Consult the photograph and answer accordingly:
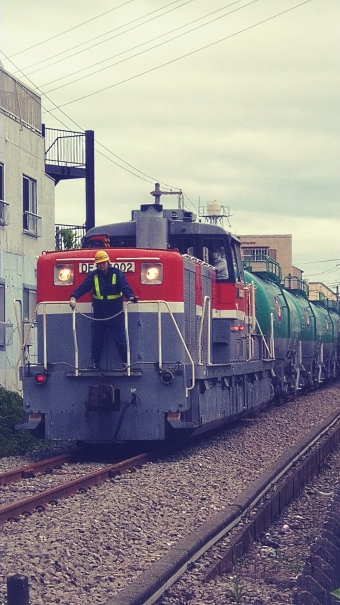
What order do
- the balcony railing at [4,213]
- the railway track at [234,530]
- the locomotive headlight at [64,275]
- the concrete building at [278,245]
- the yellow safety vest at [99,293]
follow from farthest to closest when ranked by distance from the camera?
the concrete building at [278,245]
the balcony railing at [4,213]
the locomotive headlight at [64,275]
the yellow safety vest at [99,293]
the railway track at [234,530]

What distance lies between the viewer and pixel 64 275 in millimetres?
12453

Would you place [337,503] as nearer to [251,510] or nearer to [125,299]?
[251,510]

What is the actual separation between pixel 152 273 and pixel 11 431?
13.5ft

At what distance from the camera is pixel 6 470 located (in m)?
11.7

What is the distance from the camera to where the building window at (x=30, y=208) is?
2288 centimetres

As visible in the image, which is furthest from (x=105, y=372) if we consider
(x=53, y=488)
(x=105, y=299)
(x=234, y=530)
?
(x=234, y=530)

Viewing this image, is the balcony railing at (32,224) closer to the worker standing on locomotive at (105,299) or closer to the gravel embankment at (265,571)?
the worker standing on locomotive at (105,299)

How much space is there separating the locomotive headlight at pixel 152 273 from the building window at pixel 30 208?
1085cm

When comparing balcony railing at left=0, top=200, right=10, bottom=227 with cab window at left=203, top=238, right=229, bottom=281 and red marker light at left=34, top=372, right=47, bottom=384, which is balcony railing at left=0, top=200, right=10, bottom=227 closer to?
cab window at left=203, top=238, right=229, bottom=281

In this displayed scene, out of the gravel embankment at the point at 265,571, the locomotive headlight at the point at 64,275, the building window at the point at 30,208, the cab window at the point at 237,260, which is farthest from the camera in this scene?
the building window at the point at 30,208

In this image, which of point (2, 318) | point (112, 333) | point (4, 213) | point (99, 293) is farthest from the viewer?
point (4, 213)

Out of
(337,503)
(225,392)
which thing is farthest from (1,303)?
(337,503)

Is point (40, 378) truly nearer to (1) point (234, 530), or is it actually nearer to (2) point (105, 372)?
(2) point (105, 372)

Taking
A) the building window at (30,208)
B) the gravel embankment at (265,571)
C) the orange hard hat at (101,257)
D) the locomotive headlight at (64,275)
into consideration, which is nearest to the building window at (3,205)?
the building window at (30,208)
